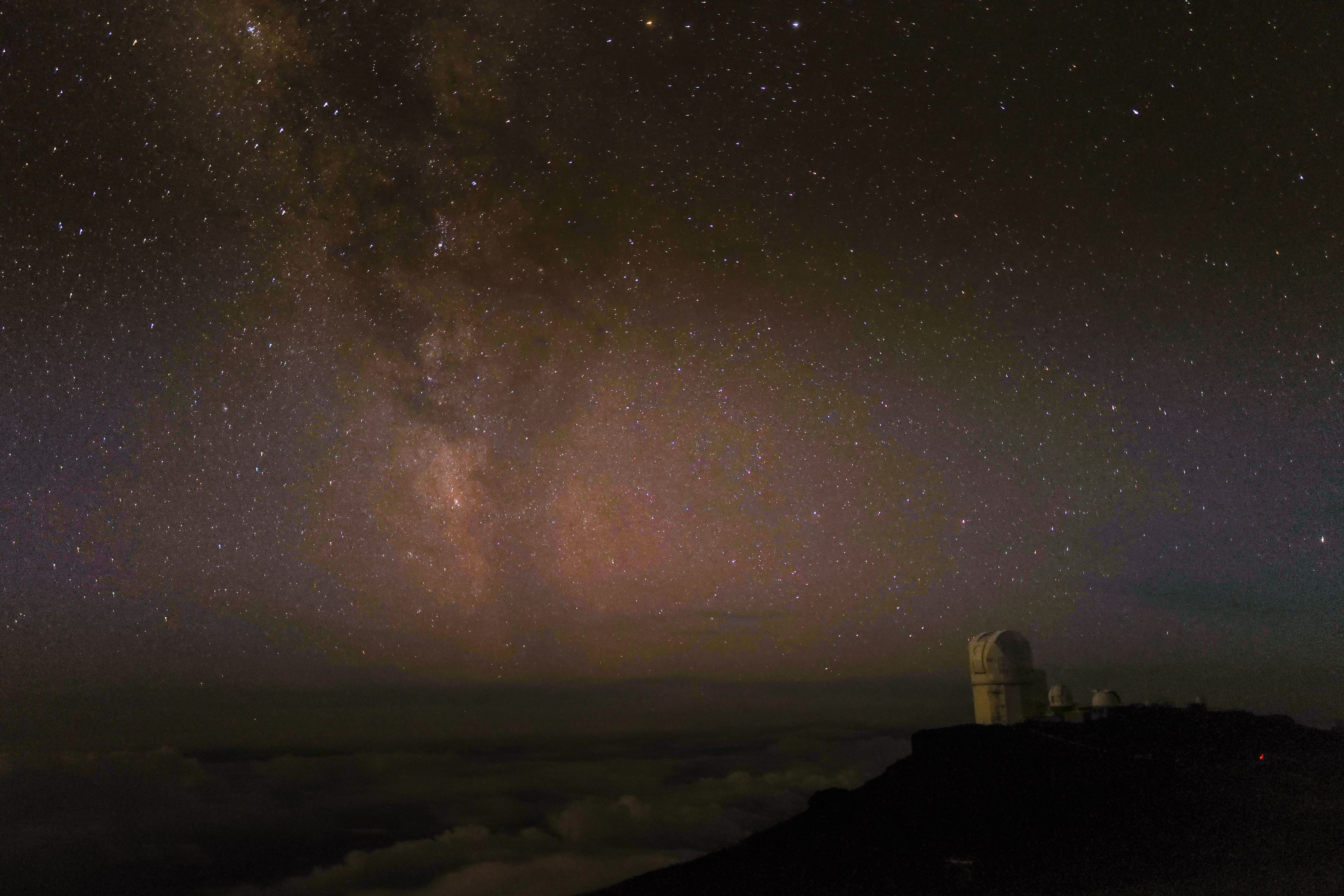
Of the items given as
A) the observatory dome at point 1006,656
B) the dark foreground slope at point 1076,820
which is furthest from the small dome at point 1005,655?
the dark foreground slope at point 1076,820

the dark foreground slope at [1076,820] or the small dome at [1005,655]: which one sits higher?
the small dome at [1005,655]

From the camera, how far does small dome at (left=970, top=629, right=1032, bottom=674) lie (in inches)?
772

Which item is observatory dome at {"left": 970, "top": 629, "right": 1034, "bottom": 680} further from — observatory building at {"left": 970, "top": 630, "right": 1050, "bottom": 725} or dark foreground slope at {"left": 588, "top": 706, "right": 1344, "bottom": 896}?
dark foreground slope at {"left": 588, "top": 706, "right": 1344, "bottom": 896}

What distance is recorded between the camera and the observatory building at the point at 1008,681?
19.6 metres

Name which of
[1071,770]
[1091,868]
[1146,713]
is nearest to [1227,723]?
[1146,713]

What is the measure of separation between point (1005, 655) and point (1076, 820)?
5.90 metres

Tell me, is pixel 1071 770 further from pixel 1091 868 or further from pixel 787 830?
pixel 787 830

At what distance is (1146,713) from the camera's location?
2067 centimetres

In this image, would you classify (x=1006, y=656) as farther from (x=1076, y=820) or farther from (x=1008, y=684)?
(x=1076, y=820)

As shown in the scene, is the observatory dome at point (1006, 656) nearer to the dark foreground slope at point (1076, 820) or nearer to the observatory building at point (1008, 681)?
the observatory building at point (1008, 681)

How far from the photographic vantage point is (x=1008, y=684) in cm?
1966

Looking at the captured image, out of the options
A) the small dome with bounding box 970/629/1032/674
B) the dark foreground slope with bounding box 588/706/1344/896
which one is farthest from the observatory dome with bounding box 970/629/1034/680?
the dark foreground slope with bounding box 588/706/1344/896

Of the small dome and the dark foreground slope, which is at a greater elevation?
the small dome

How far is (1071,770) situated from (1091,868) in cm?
445
